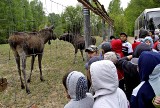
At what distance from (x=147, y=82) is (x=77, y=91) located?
1.98 feet

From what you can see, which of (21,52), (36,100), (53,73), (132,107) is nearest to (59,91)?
(36,100)

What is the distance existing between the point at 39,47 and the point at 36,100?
1976mm

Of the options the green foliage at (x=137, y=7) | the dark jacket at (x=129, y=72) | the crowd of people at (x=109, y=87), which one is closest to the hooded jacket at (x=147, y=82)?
the crowd of people at (x=109, y=87)

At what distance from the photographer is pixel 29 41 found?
719 centimetres

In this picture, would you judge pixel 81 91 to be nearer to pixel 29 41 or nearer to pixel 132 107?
pixel 132 107

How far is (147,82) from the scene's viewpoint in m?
2.41

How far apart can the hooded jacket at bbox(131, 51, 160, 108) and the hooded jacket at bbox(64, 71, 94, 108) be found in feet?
1.30

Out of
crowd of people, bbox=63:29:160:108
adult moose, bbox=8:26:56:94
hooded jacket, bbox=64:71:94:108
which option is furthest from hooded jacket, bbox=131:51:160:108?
adult moose, bbox=8:26:56:94

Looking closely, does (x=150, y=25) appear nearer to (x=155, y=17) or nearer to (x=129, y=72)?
(x=155, y=17)

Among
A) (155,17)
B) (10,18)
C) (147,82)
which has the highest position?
(155,17)

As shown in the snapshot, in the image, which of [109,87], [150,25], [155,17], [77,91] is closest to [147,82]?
[109,87]

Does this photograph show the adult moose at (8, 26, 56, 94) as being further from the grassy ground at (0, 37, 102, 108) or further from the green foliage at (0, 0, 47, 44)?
the green foliage at (0, 0, 47, 44)

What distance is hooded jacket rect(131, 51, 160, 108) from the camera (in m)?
2.35

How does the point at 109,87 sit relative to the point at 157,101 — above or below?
above
